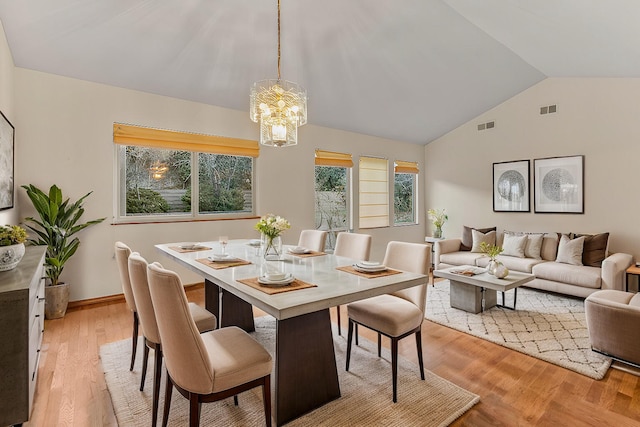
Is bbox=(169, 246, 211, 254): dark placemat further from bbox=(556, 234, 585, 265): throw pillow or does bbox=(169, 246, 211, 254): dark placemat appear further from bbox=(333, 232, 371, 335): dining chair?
bbox=(556, 234, 585, 265): throw pillow

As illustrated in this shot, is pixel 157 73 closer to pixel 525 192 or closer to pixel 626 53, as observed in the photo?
pixel 626 53

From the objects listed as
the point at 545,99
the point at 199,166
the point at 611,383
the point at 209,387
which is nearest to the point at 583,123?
the point at 545,99

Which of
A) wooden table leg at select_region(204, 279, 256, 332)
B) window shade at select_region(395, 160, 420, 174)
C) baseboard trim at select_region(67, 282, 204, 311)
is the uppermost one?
window shade at select_region(395, 160, 420, 174)

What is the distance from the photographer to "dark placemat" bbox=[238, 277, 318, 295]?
1.70 metres

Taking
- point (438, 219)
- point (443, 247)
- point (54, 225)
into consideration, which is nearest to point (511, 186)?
point (438, 219)

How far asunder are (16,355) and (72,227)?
2.23 meters

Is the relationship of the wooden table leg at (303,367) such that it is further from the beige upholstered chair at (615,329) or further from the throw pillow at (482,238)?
the throw pillow at (482,238)

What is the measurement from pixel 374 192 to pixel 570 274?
10.6ft

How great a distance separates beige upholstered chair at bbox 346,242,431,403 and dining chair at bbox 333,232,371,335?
0.34 metres

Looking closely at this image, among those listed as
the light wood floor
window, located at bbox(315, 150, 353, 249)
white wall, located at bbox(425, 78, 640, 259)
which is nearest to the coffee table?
the light wood floor

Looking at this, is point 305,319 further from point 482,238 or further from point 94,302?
point 482,238

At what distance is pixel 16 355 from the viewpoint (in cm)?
169

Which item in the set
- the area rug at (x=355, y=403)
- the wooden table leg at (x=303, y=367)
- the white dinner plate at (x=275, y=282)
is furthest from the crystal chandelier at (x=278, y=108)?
the area rug at (x=355, y=403)

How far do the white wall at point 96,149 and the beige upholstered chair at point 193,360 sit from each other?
285 cm
